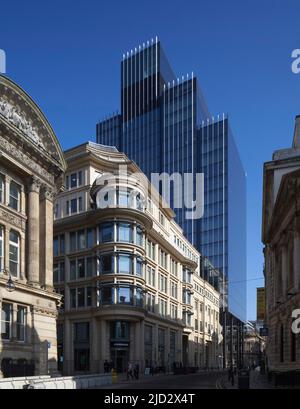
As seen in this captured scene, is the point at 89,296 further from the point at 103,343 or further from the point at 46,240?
the point at 46,240

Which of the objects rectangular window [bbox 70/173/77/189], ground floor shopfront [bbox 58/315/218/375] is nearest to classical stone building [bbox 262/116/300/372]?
ground floor shopfront [bbox 58/315/218/375]

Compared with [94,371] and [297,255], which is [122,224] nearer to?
[94,371]

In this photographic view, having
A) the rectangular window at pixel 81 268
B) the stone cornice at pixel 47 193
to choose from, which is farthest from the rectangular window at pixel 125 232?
the stone cornice at pixel 47 193

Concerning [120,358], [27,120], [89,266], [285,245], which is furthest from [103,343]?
[27,120]

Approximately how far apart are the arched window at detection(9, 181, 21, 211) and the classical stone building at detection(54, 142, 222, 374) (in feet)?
78.8

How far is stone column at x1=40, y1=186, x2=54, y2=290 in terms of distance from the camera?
42.5 metres

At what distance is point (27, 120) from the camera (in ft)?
137

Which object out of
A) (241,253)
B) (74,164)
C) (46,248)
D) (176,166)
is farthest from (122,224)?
(241,253)

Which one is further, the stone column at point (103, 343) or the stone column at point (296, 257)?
the stone column at point (103, 343)

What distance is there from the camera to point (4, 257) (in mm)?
37531

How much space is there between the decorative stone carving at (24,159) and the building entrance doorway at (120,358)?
2742 centimetres

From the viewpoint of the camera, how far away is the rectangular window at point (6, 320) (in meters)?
36.2

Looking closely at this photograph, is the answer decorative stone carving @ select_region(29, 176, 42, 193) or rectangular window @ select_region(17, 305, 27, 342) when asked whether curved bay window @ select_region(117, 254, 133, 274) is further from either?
rectangular window @ select_region(17, 305, 27, 342)

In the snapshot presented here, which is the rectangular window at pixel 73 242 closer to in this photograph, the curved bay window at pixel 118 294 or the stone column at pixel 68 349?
the curved bay window at pixel 118 294
